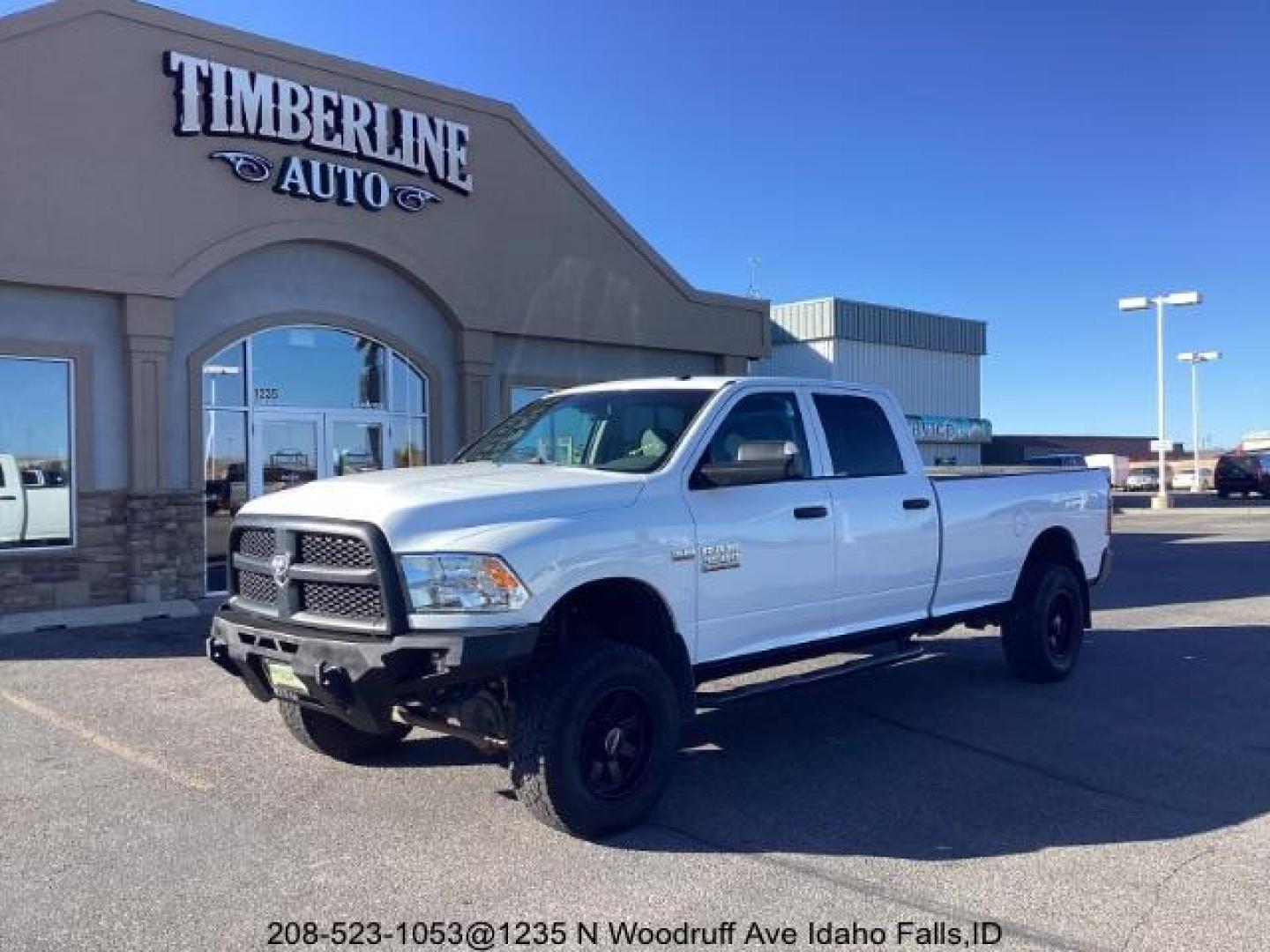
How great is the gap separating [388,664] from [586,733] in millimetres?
921

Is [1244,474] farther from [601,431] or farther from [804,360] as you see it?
[601,431]

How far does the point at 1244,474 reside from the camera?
40188mm

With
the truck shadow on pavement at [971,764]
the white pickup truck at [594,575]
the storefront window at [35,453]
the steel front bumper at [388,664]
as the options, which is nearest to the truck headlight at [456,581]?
the white pickup truck at [594,575]

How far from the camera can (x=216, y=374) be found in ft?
43.4

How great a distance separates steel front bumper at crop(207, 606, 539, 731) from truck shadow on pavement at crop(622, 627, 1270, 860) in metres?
1.03

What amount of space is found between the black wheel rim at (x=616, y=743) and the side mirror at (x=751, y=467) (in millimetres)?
1143

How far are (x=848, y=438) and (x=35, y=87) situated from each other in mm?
9576

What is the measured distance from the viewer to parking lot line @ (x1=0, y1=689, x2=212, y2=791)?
5805 millimetres

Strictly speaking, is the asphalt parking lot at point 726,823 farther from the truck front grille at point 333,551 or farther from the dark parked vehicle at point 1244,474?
the dark parked vehicle at point 1244,474

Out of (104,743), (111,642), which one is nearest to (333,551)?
(104,743)

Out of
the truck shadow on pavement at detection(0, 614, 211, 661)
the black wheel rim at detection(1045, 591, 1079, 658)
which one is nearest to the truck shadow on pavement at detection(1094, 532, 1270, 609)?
the black wheel rim at detection(1045, 591, 1079, 658)

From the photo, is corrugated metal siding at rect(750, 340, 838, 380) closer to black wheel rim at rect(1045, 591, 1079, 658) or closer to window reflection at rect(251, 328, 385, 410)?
window reflection at rect(251, 328, 385, 410)

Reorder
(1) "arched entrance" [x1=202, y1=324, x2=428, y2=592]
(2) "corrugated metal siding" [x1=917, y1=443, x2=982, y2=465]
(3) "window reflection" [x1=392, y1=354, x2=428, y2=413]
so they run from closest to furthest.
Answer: (1) "arched entrance" [x1=202, y1=324, x2=428, y2=592]
(3) "window reflection" [x1=392, y1=354, x2=428, y2=413]
(2) "corrugated metal siding" [x1=917, y1=443, x2=982, y2=465]

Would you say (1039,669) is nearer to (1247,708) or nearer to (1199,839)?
(1247,708)
